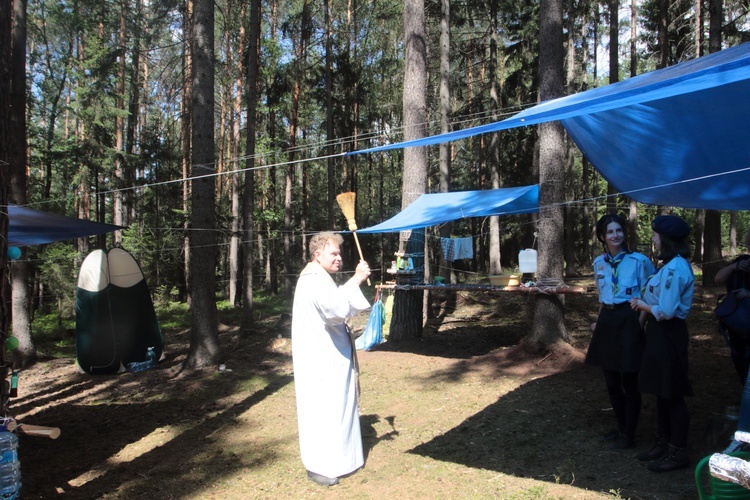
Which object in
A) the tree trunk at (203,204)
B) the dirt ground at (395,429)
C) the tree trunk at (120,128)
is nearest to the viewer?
the dirt ground at (395,429)

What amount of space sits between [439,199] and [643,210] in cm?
2144

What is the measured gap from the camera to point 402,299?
7.40 m

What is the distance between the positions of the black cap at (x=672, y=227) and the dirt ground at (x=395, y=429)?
1102 millimetres

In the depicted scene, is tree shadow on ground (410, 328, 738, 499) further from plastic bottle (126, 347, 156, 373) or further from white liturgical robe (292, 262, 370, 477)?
plastic bottle (126, 347, 156, 373)

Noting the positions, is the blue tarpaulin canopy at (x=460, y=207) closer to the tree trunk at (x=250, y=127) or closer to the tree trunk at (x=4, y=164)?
the tree trunk at (x=250, y=127)

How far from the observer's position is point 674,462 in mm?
2871

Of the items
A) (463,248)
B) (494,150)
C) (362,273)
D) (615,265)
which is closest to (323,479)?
(362,273)

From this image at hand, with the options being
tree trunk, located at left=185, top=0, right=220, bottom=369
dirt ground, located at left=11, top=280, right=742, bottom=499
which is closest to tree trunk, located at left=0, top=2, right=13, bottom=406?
dirt ground, located at left=11, top=280, right=742, bottom=499

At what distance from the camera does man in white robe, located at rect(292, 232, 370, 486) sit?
3.19 m

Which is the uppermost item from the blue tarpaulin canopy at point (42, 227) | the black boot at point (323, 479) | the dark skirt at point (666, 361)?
the blue tarpaulin canopy at point (42, 227)

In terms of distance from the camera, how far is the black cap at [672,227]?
286cm

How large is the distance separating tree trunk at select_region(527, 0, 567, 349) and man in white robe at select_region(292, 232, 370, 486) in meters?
3.21

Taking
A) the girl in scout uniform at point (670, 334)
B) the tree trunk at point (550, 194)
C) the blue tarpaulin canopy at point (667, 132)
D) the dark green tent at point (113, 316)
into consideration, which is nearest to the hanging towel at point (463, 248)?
the tree trunk at point (550, 194)

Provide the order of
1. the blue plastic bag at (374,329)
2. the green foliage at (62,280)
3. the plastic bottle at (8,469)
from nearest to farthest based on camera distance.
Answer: the plastic bottle at (8,469) < the blue plastic bag at (374,329) < the green foliage at (62,280)
